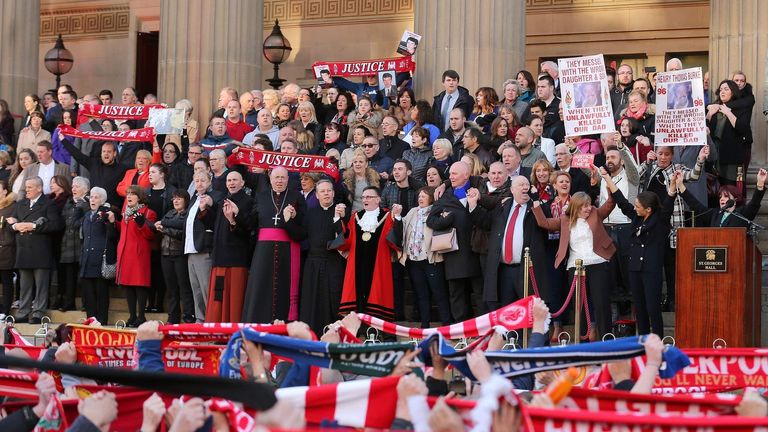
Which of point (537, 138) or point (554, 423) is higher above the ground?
point (537, 138)

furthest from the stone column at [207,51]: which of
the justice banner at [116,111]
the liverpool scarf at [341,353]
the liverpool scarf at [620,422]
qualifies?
the liverpool scarf at [620,422]

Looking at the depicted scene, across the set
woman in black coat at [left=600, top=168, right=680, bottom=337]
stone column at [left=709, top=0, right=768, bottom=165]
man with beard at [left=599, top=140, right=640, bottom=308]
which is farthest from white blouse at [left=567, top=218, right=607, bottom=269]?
stone column at [left=709, top=0, right=768, bottom=165]

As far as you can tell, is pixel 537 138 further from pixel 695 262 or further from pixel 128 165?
pixel 128 165

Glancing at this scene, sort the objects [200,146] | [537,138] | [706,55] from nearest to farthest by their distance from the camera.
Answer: [537,138] → [200,146] → [706,55]

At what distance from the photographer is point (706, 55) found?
2391 centimetres

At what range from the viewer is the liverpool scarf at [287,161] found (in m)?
15.2

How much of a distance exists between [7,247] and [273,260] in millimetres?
4033

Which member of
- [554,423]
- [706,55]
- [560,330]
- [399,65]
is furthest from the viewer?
[706,55]

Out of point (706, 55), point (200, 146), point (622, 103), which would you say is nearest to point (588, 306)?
point (622, 103)

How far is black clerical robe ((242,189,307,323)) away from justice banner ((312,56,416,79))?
11.4 ft

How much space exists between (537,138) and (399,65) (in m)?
3.49

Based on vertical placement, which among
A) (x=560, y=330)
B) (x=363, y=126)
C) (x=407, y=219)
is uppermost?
(x=363, y=126)

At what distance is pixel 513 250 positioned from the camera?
13883 mm

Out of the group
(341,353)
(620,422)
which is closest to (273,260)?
(341,353)
